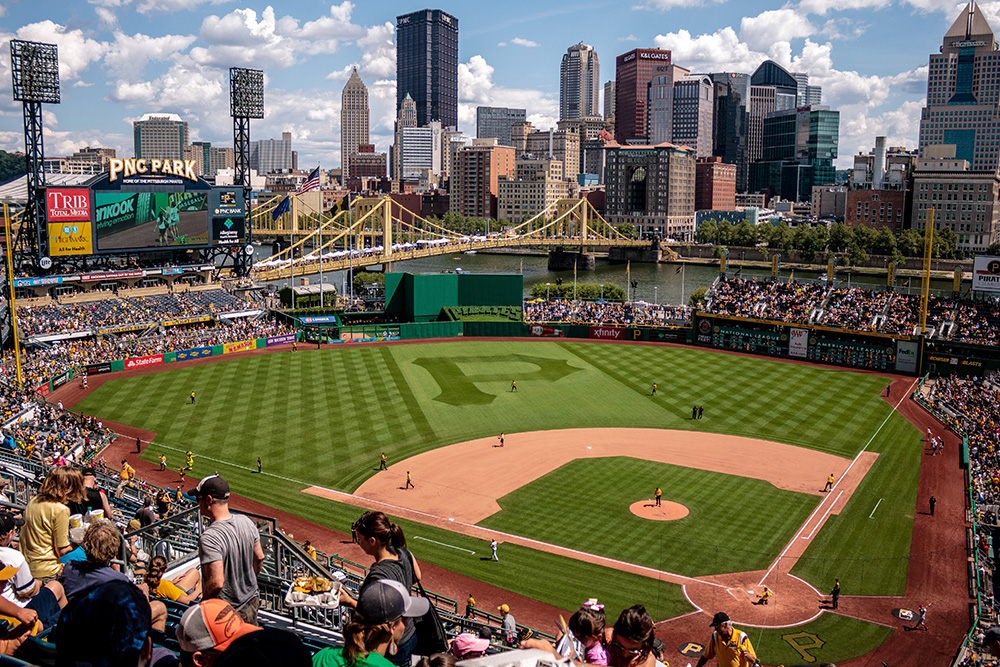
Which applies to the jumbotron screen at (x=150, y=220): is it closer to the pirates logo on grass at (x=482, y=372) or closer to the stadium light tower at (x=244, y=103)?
the stadium light tower at (x=244, y=103)

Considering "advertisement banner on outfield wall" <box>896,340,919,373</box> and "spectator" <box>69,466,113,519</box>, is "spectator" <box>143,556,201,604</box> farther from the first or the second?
"advertisement banner on outfield wall" <box>896,340,919,373</box>

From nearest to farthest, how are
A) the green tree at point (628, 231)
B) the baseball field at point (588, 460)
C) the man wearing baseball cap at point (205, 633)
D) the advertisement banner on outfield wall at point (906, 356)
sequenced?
the man wearing baseball cap at point (205, 633)
the baseball field at point (588, 460)
the advertisement banner on outfield wall at point (906, 356)
the green tree at point (628, 231)

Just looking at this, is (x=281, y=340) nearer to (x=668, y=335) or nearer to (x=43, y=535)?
(x=668, y=335)

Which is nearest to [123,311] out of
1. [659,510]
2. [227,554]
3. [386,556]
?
[659,510]

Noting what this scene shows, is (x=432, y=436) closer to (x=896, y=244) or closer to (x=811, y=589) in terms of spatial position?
(x=811, y=589)

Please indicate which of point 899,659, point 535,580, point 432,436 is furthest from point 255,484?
point 899,659

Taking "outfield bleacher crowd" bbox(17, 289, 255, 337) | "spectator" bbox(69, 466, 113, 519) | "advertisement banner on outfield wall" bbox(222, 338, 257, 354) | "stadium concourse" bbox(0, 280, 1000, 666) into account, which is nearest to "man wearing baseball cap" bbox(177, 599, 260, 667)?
"spectator" bbox(69, 466, 113, 519)

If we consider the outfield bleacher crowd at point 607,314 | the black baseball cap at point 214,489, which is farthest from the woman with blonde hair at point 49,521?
the outfield bleacher crowd at point 607,314
